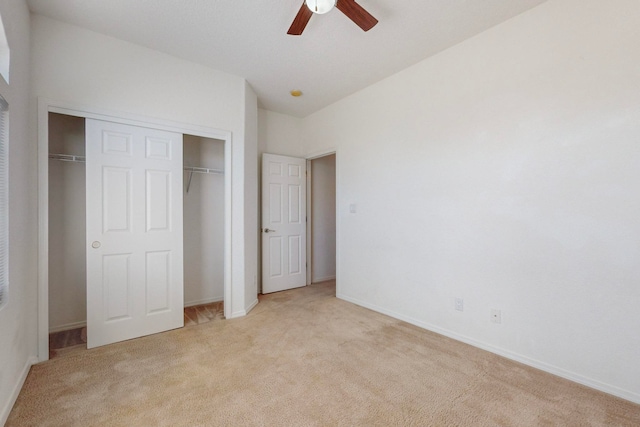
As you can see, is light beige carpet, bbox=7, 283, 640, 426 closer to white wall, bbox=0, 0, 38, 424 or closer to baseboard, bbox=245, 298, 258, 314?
white wall, bbox=0, 0, 38, 424

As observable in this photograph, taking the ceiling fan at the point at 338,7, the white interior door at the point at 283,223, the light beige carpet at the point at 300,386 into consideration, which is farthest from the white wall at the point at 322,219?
the ceiling fan at the point at 338,7

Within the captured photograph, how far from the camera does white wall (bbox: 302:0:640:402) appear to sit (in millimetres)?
1880

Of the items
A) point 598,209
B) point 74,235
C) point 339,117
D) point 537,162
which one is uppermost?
point 339,117

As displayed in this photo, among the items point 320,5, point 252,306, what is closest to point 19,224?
point 252,306

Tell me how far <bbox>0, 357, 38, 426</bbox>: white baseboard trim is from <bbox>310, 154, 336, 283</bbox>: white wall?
3348 millimetres

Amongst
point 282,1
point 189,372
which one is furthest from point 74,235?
point 282,1

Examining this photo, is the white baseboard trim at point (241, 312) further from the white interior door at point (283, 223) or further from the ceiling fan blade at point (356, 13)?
the ceiling fan blade at point (356, 13)

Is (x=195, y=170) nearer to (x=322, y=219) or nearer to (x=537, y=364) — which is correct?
(x=322, y=219)

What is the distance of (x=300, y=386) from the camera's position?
1.96 meters

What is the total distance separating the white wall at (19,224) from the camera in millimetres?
1706

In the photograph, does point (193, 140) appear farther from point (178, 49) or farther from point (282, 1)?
point (282, 1)

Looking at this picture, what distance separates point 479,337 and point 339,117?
304 centimetres

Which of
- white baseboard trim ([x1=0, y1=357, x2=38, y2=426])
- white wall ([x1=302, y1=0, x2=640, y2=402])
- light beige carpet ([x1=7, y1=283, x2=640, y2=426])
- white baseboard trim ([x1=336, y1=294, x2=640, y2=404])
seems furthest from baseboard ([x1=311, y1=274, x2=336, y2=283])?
white baseboard trim ([x1=0, y1=357, x2=38, y2=426])

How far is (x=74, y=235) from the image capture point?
115 inches
